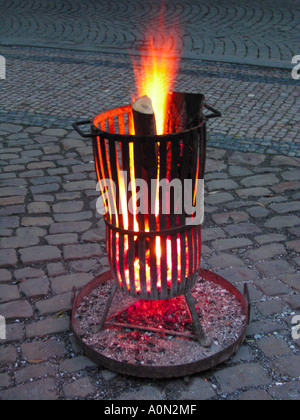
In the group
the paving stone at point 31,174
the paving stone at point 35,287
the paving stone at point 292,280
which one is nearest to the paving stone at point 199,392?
the paving stone at point 292,280

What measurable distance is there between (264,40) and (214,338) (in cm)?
806

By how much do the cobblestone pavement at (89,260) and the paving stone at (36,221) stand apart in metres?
0.01

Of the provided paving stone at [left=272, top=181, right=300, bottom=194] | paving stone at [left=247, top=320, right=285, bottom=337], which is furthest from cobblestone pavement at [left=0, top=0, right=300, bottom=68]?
paving stone at [left=247, top=320, right=285, bottom=337]

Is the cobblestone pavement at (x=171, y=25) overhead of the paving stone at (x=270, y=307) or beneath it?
overhead

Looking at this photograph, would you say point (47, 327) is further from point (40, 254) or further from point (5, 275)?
point (40, 254)

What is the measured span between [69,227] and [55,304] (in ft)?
3.42

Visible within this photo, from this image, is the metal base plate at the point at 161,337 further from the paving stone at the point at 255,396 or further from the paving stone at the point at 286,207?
the paving stone at the point at 286,207

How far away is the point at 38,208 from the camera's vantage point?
190 inches

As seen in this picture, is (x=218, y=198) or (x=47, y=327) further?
(x=218, y=198)

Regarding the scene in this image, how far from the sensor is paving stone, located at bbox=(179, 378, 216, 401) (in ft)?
9.40

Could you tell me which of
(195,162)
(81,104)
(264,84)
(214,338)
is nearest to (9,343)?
(214,338)

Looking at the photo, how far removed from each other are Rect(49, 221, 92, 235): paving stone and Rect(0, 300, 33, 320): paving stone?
0.94 meters

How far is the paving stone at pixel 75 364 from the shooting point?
10.1 ft

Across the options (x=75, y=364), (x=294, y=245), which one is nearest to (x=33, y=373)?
(x=75, y=364)
